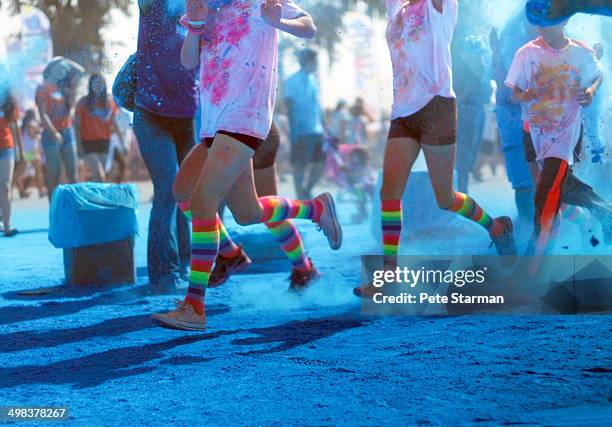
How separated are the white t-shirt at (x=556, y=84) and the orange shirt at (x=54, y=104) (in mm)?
4279

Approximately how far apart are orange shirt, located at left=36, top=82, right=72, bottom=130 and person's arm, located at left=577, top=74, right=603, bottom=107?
4.55m

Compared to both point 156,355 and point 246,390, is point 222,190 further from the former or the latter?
point 246,390

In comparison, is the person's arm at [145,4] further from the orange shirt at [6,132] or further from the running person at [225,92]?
the orange shirt at [6,132]

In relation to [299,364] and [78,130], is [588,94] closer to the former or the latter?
[299,364]

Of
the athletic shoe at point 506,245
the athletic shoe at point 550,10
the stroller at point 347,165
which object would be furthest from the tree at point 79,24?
the stroller at point 347,165

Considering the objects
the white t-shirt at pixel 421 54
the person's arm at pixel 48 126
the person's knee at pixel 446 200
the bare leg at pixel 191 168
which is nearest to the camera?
the bare leg at pixel 191 168

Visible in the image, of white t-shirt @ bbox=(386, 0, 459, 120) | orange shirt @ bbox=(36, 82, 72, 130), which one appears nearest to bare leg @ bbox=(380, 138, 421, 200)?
white t-shirt @ bbox=(386, 0, 459, 120)

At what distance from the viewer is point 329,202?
543 cm

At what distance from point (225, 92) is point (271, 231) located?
3.96 ft

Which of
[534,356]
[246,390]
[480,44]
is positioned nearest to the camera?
[246,390]

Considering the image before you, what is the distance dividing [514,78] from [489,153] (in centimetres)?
1202

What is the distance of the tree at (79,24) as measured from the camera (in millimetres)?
6359

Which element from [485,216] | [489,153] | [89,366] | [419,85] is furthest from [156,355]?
[489,153]

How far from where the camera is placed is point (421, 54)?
4.79 m
